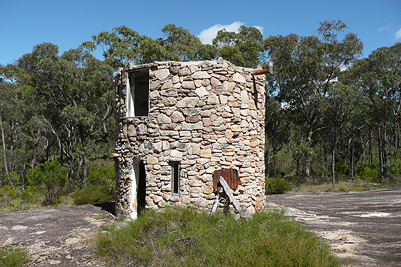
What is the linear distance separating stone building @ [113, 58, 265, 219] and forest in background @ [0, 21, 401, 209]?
10.5 m

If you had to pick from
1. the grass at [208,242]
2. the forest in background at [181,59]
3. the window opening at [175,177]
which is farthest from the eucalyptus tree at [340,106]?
the window opening at [175,177]

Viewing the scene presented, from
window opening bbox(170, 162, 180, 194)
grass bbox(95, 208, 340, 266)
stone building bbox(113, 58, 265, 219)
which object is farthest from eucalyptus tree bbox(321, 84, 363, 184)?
window opening bbox(170, 162, 180, 194)

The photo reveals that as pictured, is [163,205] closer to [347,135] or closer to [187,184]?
[187,184]

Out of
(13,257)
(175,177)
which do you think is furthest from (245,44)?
(13,257)

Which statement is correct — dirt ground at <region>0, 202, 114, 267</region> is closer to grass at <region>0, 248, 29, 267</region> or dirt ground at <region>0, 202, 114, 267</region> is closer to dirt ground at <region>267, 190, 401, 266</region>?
grass at <region>0, 248, 29, 267</region>

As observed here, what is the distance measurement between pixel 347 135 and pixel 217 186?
28.4 metres

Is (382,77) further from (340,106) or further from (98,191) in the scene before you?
(98,191)

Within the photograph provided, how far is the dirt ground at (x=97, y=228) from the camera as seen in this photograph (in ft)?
20.9

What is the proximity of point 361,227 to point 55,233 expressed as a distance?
860 centimetres

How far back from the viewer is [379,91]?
25.5m

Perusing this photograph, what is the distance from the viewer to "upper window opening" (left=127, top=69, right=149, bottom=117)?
9328 millimetres

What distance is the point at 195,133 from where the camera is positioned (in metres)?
8.35

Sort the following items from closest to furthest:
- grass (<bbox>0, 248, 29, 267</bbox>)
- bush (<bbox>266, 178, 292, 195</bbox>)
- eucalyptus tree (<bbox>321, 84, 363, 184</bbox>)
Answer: grass (<bbox>0, 248, 29, 267</bbox>)
bush (<bbox>266, 178, 292, 195</bbox>)
eucalyptus tree (<bbox>321, 84, 363, 184</bbox>)

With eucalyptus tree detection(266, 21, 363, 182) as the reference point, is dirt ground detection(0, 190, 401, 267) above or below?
below
